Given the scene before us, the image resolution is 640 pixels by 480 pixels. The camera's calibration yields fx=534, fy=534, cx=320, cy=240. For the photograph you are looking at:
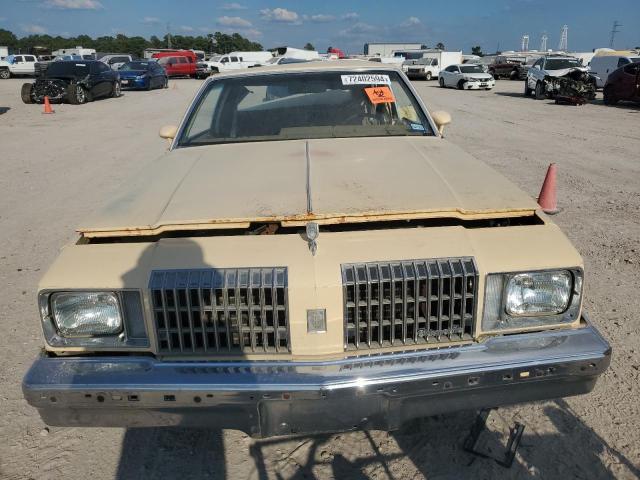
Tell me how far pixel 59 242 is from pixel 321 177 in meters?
3.90

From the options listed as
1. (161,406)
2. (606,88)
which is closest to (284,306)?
(161,406)

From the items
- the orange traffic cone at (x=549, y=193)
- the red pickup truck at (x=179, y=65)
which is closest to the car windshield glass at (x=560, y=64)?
the orange traffic cone at (x=549, y=193)

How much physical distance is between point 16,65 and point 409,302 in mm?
45368

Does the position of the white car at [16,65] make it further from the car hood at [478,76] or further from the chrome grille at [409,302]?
A: the chrome grille at [409,302]

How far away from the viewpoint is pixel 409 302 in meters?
2.11

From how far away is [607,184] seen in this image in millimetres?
7855

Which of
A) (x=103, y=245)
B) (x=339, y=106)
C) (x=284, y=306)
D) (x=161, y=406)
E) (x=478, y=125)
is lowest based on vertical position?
(x=478, y=125)

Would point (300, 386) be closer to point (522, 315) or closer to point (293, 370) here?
point (293, 370)

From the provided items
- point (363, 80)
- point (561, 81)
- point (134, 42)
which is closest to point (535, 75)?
point (561, 81)

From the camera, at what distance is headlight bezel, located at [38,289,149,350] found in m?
2.11

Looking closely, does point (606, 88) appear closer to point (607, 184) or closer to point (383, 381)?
point (607, 184)

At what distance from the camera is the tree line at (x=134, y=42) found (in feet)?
263

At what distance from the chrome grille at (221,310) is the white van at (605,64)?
2691 centimetres

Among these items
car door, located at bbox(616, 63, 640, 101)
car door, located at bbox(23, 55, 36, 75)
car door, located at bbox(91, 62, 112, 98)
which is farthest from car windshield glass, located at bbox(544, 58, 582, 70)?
car door, located at bbox(23, 55, 36, 75)
